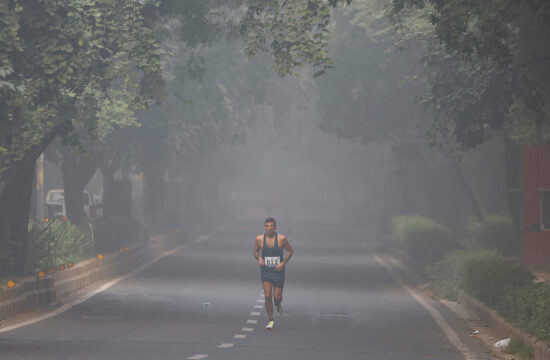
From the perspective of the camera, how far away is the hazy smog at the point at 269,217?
15.2m

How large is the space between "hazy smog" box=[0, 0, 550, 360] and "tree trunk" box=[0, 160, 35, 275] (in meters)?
0.05

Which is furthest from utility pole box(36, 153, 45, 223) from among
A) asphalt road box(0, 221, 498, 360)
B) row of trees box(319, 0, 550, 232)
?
row of trees box(319, 0, 550, 232)

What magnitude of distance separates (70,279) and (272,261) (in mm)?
6973

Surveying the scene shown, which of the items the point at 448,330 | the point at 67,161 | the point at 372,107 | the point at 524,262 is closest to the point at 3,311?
the point at 448,330

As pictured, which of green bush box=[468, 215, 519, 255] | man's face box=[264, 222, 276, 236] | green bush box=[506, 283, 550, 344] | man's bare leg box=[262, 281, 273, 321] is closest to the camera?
green bush box=[506, 283, 550, 344]

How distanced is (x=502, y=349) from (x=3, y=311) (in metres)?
7.98

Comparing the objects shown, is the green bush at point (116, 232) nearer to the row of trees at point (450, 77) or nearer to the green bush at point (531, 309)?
the row of trees at point (450, 77)

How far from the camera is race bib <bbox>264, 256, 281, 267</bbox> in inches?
665

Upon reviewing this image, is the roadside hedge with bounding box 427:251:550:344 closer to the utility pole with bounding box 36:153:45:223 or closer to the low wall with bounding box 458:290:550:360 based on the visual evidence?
the low wall with bounding box 458:290:550:360

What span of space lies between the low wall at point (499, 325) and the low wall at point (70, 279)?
7.94 metres

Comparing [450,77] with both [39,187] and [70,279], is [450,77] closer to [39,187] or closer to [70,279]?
[70,279]

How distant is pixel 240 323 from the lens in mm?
17250

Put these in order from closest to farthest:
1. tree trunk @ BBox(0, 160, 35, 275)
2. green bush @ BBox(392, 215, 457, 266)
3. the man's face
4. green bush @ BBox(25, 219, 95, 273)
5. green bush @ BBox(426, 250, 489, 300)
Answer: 1. the man's face
2. tree trunk @ BBox(0, 160, 35, 275)
3. green bush @ BBox(25, 219, 95, 273)
4. green bush @ BBox(426, 250, 489, 300)
5. green bush @ BBox(392, 215, 457, 266)

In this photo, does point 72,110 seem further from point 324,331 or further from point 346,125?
point 346,125
